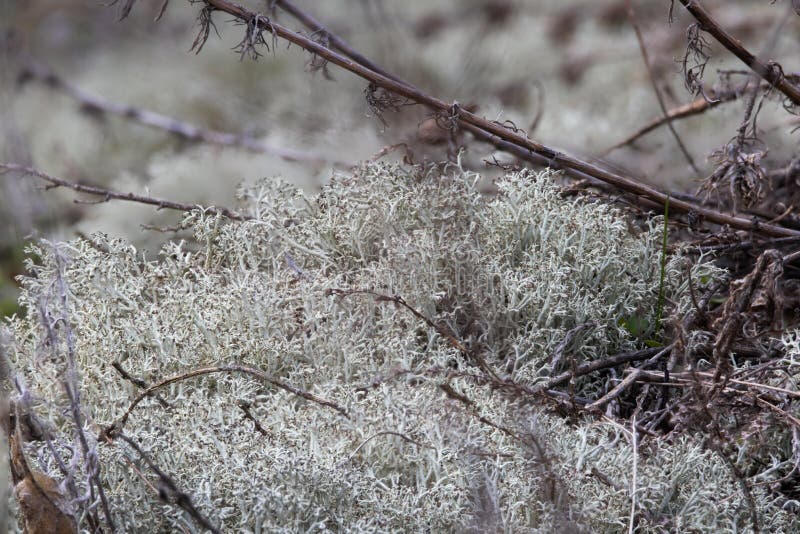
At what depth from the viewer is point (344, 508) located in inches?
51.3

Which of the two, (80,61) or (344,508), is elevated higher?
(80,61)

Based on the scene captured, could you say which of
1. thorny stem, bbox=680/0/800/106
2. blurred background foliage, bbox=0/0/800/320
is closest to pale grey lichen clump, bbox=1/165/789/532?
thorny stem, bbox=680/0/800/106

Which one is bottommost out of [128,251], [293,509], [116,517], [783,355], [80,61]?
[116,517]

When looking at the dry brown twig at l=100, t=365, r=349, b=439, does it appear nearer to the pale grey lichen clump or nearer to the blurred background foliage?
the pale grey lichen clump

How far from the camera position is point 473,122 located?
172cm

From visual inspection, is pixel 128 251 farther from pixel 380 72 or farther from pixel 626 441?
pixel 626 441

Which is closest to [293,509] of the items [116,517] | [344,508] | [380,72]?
[344,508]

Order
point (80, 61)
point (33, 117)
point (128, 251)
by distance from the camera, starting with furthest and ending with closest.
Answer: point (80, 61) < point (33, 117) < point (128, 251)

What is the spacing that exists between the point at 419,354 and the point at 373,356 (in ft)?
0.37

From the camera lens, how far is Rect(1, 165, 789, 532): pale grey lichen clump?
1.31 metres

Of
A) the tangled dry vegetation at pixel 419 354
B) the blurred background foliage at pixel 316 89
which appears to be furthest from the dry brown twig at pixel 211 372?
the blurred background foliage at pixel 316 89

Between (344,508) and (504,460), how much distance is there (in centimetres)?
27

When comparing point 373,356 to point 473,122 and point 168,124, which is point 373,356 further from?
point 168,124

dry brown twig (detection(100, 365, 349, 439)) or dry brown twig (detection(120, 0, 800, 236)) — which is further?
dry brown twig (detection(120, 0, 800, 236))
